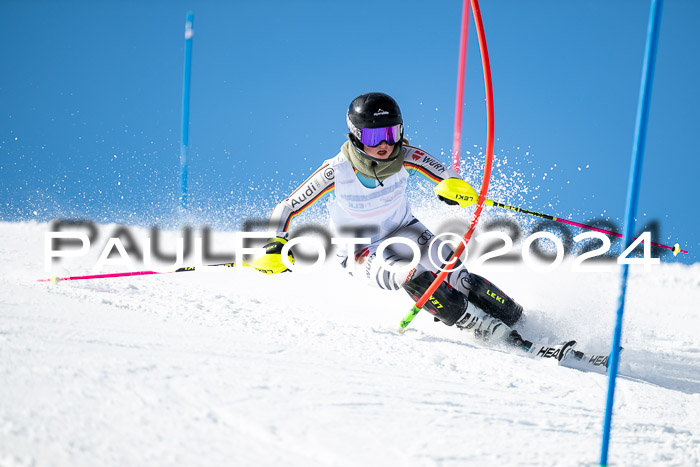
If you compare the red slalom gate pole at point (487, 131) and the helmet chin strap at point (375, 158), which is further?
the helmet chin strap at point (375, 158)

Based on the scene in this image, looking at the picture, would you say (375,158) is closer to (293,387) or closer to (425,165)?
(425,165)

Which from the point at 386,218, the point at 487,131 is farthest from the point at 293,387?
the point at 487,131

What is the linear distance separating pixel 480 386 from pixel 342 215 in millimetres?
1738

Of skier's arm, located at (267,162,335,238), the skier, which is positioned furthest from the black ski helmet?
skier's arm, located at (267,162,335,238)

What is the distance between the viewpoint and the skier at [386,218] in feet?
11.9

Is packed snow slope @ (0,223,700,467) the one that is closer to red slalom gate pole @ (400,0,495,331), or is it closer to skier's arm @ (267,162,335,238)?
red slalom gate pole @ (400,0,495,331)

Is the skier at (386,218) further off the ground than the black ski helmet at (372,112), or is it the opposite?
the black ski helmet at (372,112)

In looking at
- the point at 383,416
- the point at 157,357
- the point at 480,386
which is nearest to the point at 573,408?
the point at 480,386

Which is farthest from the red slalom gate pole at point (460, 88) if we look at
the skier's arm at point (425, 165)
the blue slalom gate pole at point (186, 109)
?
the blue slalom gate pole at point (186, 109)

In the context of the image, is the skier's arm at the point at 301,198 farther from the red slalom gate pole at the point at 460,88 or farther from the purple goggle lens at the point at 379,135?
the red slalom gate pole at the point at 460,88

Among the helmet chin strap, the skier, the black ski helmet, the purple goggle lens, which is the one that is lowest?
the skier

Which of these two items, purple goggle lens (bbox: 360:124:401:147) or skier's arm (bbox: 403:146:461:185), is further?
skier's arm (bbox: 403:146:461:185)

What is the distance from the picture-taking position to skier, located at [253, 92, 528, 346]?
3.64 metres

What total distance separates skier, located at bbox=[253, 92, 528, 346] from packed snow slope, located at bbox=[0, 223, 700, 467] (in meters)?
0.21
